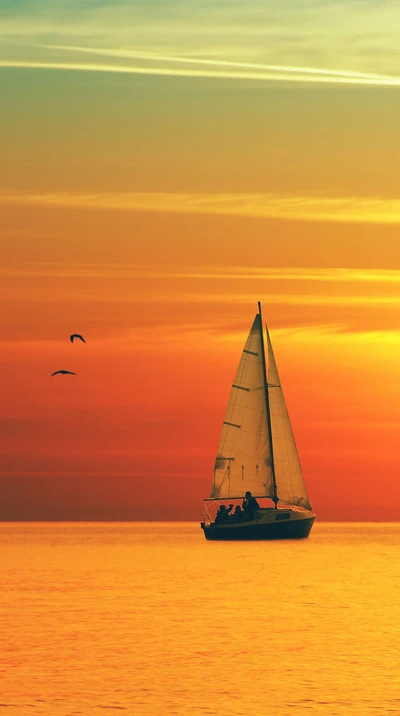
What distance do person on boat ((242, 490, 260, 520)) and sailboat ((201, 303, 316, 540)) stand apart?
0.14m

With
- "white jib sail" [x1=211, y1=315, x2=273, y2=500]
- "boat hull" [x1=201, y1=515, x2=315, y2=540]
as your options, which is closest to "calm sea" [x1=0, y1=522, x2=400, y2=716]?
"boat hull" [x1=201, y1=515, x2=315, y2=540]

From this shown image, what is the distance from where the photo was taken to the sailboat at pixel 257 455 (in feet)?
448

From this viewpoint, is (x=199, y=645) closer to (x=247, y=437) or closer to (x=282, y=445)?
(x=247, y=437)

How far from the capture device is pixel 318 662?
164 feet

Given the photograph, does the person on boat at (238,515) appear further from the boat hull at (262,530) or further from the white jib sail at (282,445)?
the white jib sail at (282,445)

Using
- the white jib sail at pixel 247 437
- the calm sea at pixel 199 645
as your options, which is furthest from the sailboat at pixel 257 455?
the calm sea at pixel 199 645

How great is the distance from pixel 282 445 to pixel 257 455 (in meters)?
2.88

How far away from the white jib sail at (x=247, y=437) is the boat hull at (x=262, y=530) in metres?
3.54

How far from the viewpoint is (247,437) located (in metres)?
138

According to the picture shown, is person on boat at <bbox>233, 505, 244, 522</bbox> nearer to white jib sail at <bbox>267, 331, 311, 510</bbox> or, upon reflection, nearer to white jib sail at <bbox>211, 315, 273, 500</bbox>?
white jib sail at <bbox>211, 315, 273, 500</bbox>

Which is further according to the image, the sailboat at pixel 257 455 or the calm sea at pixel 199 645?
the sailboat at pixel 257 455

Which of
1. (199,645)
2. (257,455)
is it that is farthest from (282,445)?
(199,645)

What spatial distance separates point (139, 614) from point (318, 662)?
72.1 feet

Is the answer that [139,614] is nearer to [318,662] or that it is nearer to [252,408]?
[318,662]
